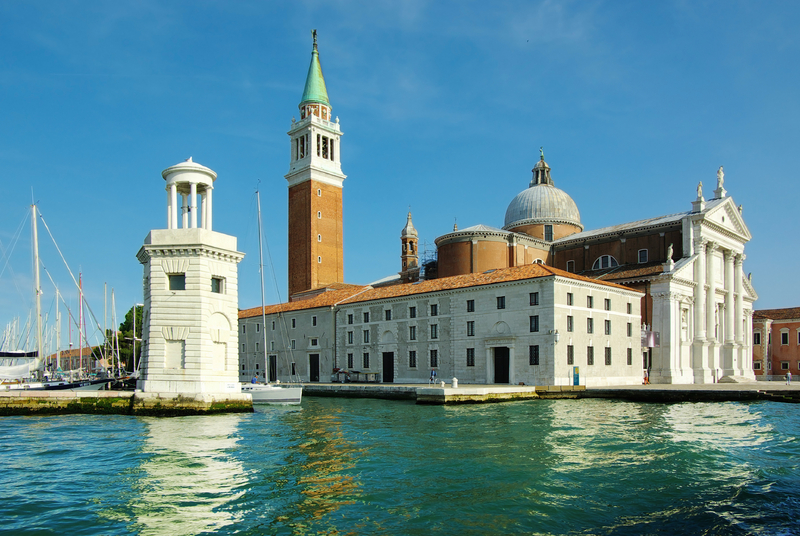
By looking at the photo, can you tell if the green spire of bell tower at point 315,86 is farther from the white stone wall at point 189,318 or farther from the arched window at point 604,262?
the white stone wall at point 189,318

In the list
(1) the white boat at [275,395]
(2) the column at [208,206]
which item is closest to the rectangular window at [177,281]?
(2) the column at [208,206]

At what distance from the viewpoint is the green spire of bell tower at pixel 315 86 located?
59062mm

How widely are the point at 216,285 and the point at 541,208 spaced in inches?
1400

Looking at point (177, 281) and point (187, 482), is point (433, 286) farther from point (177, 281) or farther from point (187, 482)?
point (187, 482)

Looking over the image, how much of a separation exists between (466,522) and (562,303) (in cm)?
2383

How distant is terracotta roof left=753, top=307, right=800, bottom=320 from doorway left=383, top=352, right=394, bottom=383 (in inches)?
1359

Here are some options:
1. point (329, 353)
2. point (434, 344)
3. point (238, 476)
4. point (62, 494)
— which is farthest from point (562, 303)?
point (62, 494)

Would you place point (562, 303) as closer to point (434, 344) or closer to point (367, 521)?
point (434, 344)

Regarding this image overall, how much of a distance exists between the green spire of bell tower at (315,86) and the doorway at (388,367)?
29.2 metres

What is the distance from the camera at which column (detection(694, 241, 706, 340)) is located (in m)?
41.5

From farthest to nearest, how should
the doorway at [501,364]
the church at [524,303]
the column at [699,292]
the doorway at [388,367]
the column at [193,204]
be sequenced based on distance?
the column at [699,292], the doorway at [388,367], the doorway at [501,364], the church at [524,303], the column at [193,204]

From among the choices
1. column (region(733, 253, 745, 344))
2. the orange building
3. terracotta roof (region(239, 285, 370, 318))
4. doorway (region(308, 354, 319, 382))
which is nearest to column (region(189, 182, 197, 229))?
terracotta roof (region(239, 285, 370, 318))

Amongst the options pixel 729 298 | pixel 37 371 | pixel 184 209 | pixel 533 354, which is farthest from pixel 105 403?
pixel 729 298

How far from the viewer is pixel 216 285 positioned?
72.4ft
